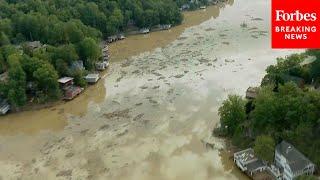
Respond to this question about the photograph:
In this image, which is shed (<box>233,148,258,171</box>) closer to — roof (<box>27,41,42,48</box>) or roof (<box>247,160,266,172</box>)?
roof (<box>247,160,266,172</box>)

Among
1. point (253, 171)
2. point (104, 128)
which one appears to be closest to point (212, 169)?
point (253, 171)

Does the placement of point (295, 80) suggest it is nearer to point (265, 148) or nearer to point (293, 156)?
point (265, 148)

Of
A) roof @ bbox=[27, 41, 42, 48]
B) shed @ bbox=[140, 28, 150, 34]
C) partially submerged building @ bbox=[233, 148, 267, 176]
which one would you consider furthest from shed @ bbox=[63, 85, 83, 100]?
shed @ bbox=[140, 28, 150, 34]

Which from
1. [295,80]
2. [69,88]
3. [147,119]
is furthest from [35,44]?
[295,80]

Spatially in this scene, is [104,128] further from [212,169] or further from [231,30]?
[231,30]

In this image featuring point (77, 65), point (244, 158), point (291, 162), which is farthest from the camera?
point (77, 65)
